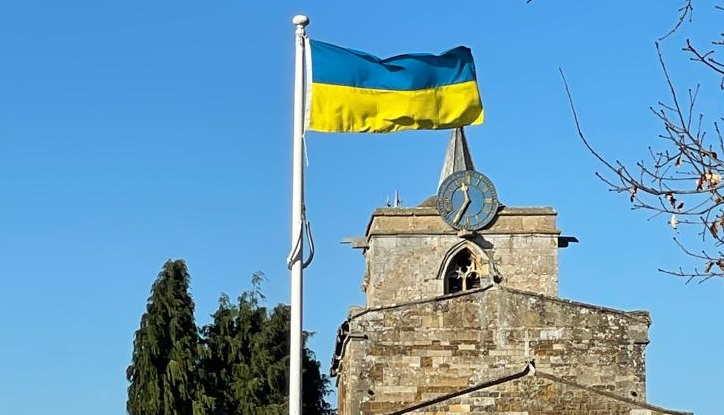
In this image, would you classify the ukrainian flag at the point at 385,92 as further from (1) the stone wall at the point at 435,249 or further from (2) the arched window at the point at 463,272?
(2) the arched window at the point at 463,272

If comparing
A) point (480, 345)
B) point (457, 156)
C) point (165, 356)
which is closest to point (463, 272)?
point (457, 156)

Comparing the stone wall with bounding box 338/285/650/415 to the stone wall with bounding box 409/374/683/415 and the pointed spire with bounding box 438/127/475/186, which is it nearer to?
the stone wall with bounding box 409/374/683/415

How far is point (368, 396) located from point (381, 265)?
675 cm

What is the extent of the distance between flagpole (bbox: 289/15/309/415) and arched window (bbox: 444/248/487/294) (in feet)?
72.9

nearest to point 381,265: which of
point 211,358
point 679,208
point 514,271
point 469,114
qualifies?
point 514,271

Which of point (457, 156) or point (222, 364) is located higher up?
point (457, 156)

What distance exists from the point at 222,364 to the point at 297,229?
1367 inches

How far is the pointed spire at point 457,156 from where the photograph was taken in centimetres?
3869

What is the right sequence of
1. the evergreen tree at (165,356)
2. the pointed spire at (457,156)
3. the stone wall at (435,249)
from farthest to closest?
the evergreen tree at (165,356)
the pointed spire at (457,156)
the stone wall at (435,249)

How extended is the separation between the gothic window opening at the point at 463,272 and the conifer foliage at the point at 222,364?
11490mm

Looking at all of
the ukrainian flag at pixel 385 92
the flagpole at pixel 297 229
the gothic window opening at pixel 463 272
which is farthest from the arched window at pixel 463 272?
the flagpole at pixel 297 229

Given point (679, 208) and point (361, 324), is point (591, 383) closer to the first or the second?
point (361, 324)

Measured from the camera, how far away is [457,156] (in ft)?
128

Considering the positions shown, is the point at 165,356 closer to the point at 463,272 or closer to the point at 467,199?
the point at 463,272
